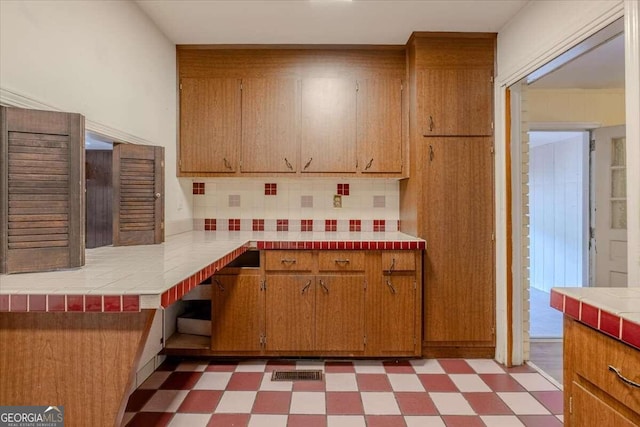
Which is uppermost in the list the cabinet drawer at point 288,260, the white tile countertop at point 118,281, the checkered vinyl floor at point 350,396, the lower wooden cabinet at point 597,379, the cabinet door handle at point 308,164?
the cabinet door handle at point 308,164

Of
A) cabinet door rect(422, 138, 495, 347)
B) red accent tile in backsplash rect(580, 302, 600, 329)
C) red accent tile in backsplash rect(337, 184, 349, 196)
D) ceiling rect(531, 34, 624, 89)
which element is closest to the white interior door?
ceiling rect(531, 34, 624, 89)

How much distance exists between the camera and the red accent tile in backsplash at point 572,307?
1.12 m

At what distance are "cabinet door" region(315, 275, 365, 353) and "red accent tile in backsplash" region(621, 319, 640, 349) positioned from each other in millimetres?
1743

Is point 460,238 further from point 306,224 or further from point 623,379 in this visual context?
point 623,379

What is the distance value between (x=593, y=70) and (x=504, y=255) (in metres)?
1.86

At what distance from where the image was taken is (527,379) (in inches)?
95.1

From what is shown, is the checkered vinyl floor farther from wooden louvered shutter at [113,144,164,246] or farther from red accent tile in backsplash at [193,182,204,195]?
red accent tile in backsplash at [193,182,204,195]

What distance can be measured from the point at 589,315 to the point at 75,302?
4.87ft

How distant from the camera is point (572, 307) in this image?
1142mm

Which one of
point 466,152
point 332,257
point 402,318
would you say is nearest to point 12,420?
point 332,257

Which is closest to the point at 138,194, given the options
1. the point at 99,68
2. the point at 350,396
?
the point at 99,68

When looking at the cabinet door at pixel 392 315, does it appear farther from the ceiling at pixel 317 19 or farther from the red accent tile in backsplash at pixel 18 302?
the red accent tile in backsplash at pixel 18 302

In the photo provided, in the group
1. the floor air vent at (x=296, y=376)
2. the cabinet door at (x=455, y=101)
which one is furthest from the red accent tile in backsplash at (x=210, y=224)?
the cabinet door at (x=455, y=101)

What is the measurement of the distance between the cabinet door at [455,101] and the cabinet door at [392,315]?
1.08m
